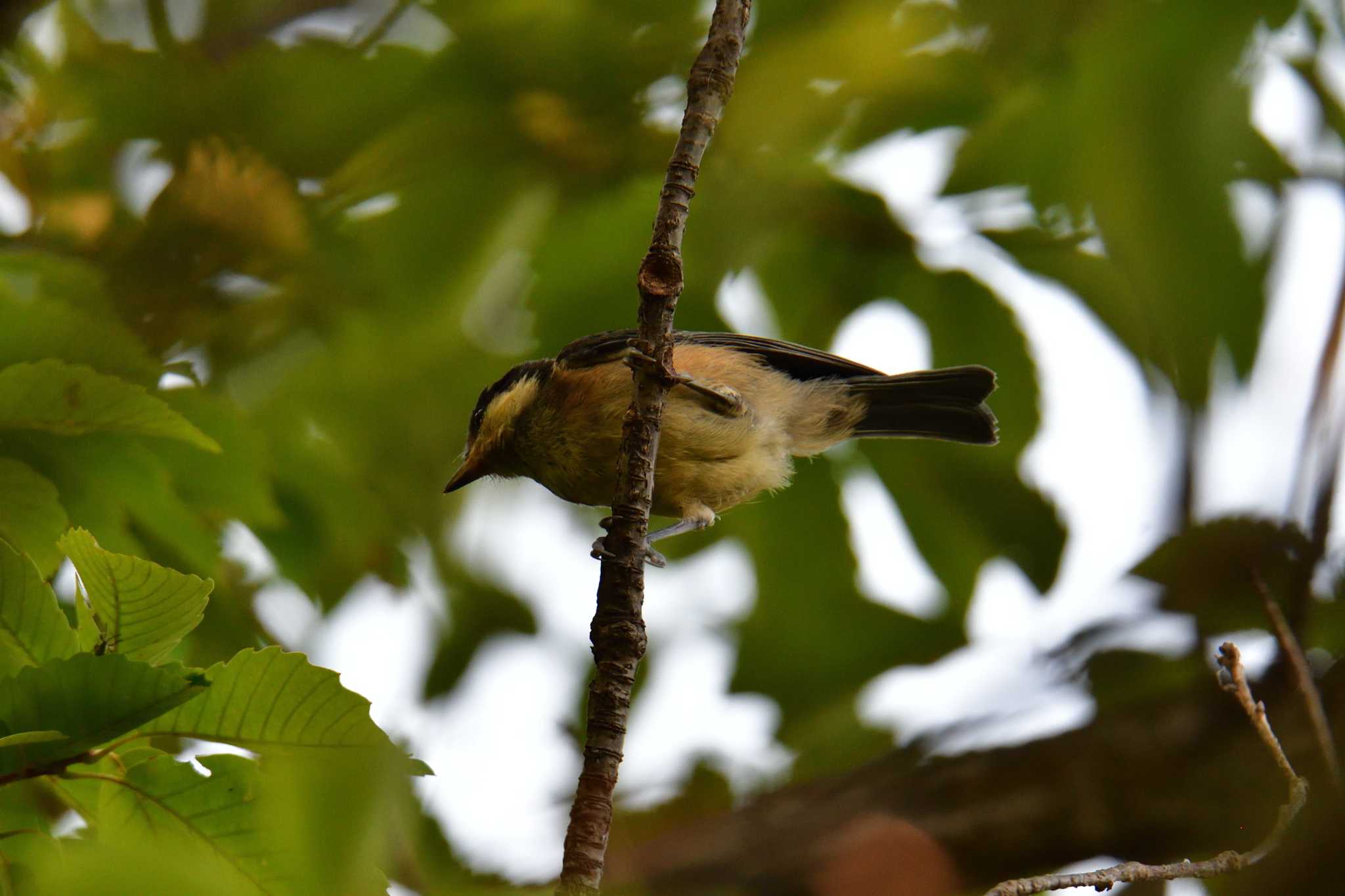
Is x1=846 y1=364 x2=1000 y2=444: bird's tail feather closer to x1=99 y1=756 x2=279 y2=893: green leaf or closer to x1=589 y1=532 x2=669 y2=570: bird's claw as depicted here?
x1=589 y1=532 x2=669 y2=570: bird's claw

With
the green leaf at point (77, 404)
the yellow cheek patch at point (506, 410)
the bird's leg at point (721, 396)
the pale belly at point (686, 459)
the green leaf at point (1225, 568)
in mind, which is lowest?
the green leaf at point (77, 404)

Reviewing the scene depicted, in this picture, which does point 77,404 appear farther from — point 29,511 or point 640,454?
point 640,454

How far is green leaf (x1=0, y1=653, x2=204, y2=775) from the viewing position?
5.43 ft

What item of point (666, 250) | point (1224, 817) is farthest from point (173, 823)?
point (1224, 817)

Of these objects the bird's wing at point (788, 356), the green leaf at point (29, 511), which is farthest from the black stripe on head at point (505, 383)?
the green leaf at point (29, 511)

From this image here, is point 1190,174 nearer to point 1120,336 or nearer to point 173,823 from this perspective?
point 1120,336

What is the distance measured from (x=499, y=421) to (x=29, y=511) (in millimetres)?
2179

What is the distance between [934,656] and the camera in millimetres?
3953

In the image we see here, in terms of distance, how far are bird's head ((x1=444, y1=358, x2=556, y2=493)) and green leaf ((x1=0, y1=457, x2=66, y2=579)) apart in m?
2.11

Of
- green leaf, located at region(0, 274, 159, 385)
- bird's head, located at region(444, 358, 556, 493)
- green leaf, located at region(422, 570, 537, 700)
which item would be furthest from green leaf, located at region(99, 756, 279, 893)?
green leaf, located at region(422, 570, 537, 700)

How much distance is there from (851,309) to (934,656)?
44.2 inches

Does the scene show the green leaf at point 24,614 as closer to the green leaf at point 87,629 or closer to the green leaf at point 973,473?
the green leaf at point 87,629

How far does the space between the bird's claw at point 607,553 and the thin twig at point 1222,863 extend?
39.5 inches

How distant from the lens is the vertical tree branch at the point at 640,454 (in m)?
2.37
